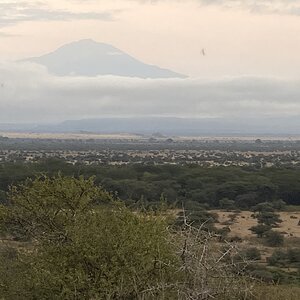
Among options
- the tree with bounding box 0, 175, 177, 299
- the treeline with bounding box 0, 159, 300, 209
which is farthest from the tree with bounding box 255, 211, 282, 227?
the tree with bounding box 0, 175, 177, 299

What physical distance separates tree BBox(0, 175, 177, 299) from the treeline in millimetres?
32348

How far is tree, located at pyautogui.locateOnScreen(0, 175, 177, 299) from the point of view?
13.3m

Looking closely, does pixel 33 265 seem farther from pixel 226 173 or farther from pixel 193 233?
pixel 226 173

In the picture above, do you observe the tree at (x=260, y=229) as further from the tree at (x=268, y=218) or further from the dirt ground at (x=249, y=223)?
the tree at (x=268, y=218)

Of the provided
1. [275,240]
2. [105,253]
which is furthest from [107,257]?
[275,240]

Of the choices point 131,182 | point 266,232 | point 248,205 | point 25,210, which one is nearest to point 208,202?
point 248,205

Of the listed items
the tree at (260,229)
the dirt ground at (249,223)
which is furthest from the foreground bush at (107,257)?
the tree at (260,229)

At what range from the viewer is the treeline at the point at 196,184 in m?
52.4

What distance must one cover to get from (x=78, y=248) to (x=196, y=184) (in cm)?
4446

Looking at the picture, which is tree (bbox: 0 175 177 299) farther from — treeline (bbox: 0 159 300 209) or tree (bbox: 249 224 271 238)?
treeline (bbox: 0 159 300 209)

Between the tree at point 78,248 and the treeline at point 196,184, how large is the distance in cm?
3235

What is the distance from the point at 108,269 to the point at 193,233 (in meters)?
2.12

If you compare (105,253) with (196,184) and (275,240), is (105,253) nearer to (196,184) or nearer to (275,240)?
(275,240)

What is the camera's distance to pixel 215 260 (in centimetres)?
1275
